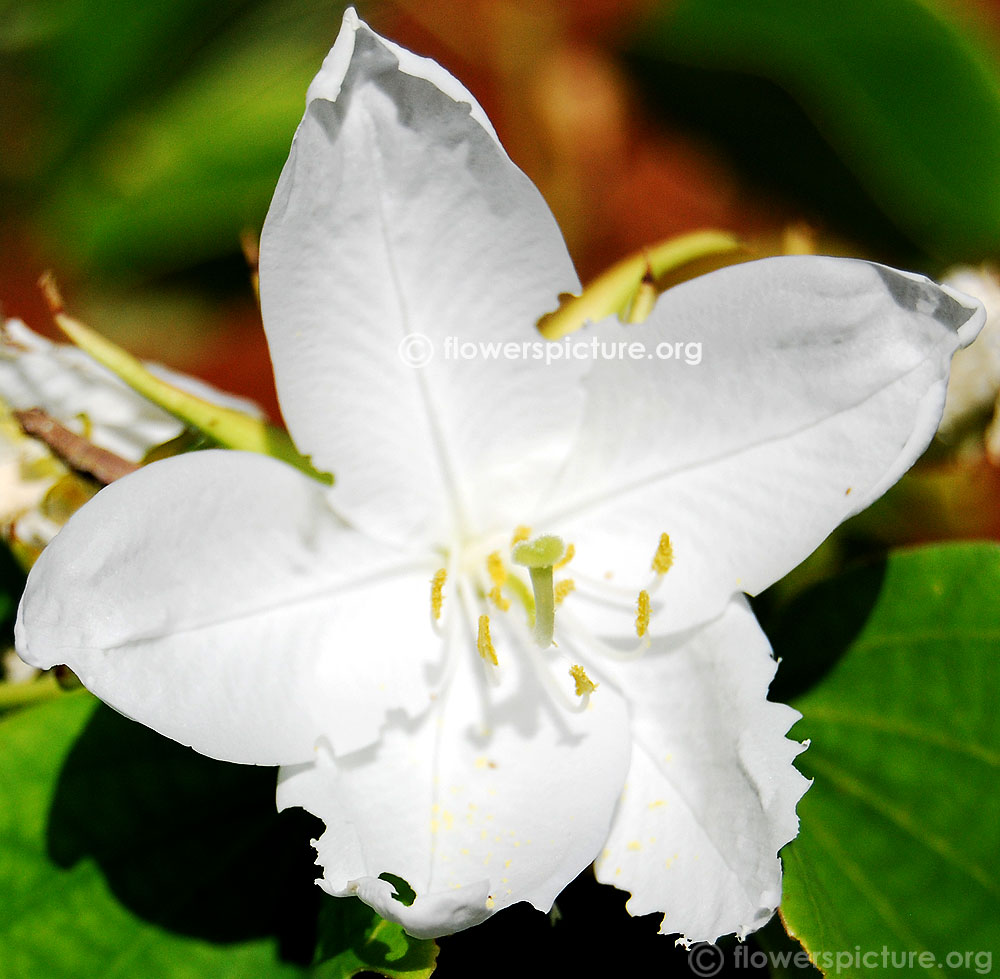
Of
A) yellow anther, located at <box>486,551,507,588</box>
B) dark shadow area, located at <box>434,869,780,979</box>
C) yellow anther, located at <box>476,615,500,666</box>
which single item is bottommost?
dark shadow area, located at <box>434,869,780,979</box>

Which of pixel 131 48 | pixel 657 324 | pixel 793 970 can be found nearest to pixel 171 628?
pixel 657 324

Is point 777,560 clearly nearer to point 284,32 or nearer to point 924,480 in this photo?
point 924,480

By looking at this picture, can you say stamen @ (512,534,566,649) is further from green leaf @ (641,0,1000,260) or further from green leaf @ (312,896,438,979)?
green leaf @ (641,0,1000,260)

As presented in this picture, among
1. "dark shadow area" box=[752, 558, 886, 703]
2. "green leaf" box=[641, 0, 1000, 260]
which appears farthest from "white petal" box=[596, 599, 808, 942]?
"green leaf" box=[641, 0, 1000, 260]

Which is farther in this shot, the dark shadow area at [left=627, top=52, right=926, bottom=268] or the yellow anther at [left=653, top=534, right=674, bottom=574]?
the dark shadow area at [left=627, top=52, right=926, bottom=268]

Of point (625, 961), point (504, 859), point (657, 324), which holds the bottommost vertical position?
point (625, 961)
